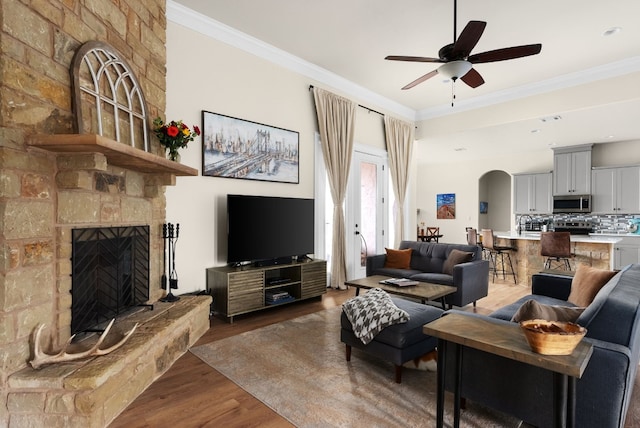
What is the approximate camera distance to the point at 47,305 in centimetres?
187

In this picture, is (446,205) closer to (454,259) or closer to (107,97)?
(454,259)

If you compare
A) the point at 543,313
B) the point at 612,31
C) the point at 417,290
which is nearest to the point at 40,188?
the point at 543,313

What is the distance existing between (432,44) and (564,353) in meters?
3.86

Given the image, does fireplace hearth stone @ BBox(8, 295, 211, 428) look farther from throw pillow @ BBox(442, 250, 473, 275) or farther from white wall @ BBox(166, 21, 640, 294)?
throw pillow @ BBox(442, 250, 473, 275)

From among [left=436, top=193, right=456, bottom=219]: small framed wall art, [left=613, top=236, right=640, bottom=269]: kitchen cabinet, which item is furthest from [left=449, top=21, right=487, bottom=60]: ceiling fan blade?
[left=436, top=193, right=456, bottom=219]: small framed wall art

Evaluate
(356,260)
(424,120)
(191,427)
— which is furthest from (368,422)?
(424,120)

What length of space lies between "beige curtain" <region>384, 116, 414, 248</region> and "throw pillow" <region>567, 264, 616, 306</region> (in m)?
3.72

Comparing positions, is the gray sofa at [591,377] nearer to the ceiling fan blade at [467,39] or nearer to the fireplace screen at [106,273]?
the ceiling fan blade at [467,39]

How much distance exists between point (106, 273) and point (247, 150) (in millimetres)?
2250

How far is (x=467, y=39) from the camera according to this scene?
8.67ft

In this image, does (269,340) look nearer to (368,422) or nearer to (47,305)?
(368,422)

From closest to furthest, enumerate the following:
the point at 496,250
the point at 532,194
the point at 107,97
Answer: the point at 107,97 → the point at 496,250 → the point at 532,194

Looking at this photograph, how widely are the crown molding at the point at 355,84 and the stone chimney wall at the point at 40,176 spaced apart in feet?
4.82

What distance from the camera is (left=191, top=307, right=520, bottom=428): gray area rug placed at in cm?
201
